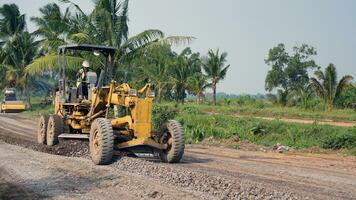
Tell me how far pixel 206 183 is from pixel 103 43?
17.0 m

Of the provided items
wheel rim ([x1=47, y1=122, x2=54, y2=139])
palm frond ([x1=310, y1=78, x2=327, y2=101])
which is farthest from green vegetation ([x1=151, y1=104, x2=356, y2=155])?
palm frond ([x1=310, y1=78, x2=327, y2=101])

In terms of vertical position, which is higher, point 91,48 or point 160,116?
point 91,48

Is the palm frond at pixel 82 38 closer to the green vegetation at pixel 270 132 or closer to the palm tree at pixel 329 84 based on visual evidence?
the green vegetation at pixel 270 132

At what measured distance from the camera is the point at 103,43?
957 inches

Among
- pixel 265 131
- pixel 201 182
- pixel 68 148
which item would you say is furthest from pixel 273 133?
pixel 201 182

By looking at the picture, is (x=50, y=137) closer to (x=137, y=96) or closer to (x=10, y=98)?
(x=137, y=96)

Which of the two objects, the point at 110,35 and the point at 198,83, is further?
the point at 198,83

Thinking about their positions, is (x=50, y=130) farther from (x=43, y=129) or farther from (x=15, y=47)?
(x=15, y=47)

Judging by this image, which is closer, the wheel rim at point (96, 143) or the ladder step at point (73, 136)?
the wheel rim at point (96, 143)

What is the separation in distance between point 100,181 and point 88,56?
48.9 ft

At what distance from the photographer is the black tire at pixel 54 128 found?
45.2 ft

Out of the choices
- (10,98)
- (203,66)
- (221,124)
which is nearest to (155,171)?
(221,124)

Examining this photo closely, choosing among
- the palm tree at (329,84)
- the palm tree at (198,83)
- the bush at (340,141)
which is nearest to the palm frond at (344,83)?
the palm tree at (329,84)

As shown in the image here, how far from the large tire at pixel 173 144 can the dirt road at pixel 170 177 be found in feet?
1.40
